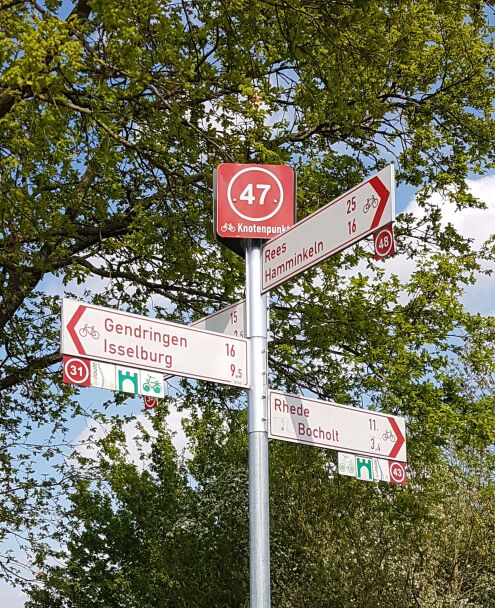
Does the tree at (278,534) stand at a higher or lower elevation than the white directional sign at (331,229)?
higher

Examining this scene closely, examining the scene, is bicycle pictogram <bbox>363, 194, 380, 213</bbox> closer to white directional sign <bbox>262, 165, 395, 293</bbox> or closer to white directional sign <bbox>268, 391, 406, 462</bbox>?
white directional sign <bbox>262, 165, 395, 293</bbox>

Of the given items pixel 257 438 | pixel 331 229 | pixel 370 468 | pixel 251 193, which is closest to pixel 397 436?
pixel 370 468

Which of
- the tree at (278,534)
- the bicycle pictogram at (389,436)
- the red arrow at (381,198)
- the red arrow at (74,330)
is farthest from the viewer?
the tree at (278,534)

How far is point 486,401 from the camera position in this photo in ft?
40.4

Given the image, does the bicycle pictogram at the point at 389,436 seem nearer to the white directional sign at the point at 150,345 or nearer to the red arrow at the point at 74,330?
the white directional sign at the point at 150,345

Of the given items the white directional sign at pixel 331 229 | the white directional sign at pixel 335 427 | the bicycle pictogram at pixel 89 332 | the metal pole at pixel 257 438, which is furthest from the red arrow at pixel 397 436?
the bicycle pictogram at pixel 89 332

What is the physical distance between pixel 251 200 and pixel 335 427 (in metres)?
1.26

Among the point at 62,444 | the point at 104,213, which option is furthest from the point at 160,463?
the point at 104,213

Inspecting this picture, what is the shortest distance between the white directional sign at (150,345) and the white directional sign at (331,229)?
422 millimetres

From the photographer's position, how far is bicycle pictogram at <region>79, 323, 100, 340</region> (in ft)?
15.3

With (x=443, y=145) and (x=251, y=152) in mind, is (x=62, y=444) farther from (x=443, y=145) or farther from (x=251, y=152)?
(x=443, y=145)

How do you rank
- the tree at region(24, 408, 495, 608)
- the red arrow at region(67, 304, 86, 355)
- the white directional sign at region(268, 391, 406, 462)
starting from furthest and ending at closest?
the tree at region(24, 408, 495, 608) → the white directional sign at region(268, 391, 406, 462) → the red arrow at region(67, 304, 86, 355)

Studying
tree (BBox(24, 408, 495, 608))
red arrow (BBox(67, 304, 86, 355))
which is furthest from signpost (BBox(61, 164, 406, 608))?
tree (BBox(24, 408, 495, 608))

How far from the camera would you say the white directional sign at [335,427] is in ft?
16.8
